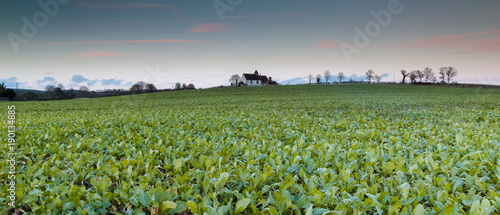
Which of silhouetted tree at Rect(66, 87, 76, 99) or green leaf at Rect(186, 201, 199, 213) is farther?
silhouetted tree at Rect(66, 87, 76, 99)

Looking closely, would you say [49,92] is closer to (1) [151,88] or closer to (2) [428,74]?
(1) [151,88]

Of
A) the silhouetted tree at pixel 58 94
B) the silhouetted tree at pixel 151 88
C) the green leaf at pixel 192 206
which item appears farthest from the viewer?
the silhouetted tree at pixel 151 88

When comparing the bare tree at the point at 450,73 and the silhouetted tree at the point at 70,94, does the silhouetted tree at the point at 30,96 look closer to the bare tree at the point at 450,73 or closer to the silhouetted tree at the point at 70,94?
the silhouetted tree at the point at 70,94

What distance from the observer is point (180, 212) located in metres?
2.83

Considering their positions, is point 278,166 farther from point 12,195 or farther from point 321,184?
point 12,195

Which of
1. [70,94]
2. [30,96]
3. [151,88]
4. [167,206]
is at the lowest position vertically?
[167,206]

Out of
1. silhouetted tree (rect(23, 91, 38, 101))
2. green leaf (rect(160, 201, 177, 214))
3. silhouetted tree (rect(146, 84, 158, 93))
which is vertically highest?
silhouetted tree (rect(146, 84, 158, 93))

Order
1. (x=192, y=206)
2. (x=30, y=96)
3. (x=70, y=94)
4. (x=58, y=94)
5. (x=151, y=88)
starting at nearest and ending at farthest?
(x=192, y=206)
(x=30, y=96)
(x=70, y=94)
(x=58, y=94)
(x=151, y=88)

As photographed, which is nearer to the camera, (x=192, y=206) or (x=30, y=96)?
(x=192, y=206)

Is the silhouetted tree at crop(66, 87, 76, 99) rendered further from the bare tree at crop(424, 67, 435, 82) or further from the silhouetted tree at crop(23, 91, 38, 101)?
the bare tree at crop(424, 67, 435, 82)

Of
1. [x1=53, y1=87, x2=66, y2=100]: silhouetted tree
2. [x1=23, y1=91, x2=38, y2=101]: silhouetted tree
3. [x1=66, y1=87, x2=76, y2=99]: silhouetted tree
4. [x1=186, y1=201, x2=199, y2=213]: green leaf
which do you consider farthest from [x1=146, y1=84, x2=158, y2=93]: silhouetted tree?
[x1=186, y1=201, x2=199, y2=213]: green leaf

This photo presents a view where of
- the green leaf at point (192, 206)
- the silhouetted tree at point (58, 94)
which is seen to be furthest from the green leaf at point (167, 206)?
the silhouetted tree at point (58, 94)

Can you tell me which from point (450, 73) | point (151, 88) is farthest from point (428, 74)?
point (151, 88)

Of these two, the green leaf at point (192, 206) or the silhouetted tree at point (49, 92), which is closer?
the green leaf at point (192, 206)
